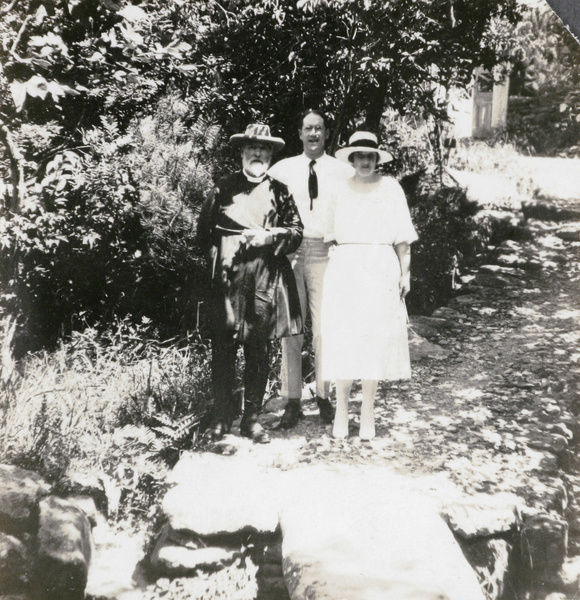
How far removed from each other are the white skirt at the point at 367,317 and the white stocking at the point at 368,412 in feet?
Result: 0.34

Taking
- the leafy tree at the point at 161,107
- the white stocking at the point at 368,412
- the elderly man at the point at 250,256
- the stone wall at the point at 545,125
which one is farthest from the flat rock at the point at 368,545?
the stone wall at the point at 545,125

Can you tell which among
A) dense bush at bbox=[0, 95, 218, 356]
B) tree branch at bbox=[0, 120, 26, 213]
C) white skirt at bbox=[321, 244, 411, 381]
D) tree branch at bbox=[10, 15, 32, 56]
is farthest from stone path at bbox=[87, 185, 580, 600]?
tree branch at bbox=[10, 15, 32, 56]

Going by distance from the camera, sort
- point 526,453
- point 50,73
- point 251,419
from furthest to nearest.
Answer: point 251,419, point 526,453, point 50,73

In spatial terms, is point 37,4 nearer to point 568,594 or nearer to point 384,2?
point 384,2

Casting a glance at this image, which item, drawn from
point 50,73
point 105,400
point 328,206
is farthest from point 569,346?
point 50,73

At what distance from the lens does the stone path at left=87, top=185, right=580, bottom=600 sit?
2.42 meters

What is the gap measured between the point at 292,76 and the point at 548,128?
1672 mm

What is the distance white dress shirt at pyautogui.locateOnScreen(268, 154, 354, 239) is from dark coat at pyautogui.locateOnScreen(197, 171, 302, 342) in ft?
0.45

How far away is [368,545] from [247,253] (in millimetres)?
1658

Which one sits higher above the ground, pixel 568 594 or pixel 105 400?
pixel 105 400

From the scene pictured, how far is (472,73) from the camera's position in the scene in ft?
13.6

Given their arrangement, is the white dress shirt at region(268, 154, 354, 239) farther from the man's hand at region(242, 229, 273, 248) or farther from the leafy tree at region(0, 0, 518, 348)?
the leafy tree at region(0, 0, 518, 348)

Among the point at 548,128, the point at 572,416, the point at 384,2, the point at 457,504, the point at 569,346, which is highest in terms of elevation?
the point at 384,2

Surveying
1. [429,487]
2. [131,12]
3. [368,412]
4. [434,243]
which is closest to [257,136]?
[131,12]
